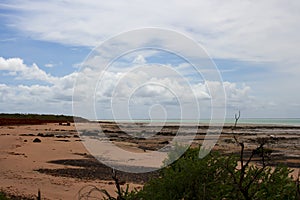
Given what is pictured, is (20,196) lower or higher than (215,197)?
lower

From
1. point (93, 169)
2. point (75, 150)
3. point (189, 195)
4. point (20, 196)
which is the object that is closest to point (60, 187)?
point (20, 196)

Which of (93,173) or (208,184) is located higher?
(208,184)

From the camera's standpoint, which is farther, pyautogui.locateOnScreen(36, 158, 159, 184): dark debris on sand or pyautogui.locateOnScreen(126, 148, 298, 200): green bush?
pyautogui.locateOnScreen(36, 158, 159, 184): dark debris on sand

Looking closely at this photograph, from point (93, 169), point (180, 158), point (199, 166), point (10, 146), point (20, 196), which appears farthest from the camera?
point (10, 146)

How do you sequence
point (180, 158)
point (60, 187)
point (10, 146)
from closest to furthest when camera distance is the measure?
point (180, 158)
point (60, 187)
point (10, 146)

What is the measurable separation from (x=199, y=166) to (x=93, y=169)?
41.3 ft

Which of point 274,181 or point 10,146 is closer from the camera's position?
point 274,181

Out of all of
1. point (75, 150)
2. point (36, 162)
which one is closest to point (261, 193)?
point (36, 162)

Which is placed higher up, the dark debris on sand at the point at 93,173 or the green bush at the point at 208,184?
the green bush at the point at 208,184

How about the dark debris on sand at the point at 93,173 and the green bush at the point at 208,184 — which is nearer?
the green bush at the point at 208,184

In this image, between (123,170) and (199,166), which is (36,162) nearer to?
(123,170)

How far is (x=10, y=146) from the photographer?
2461 centimetres

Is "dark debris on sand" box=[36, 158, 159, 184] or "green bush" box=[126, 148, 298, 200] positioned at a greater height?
"green bush" box=[126, 148, 298, 200]

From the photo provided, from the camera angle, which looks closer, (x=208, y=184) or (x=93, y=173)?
(x=208, y=184)
